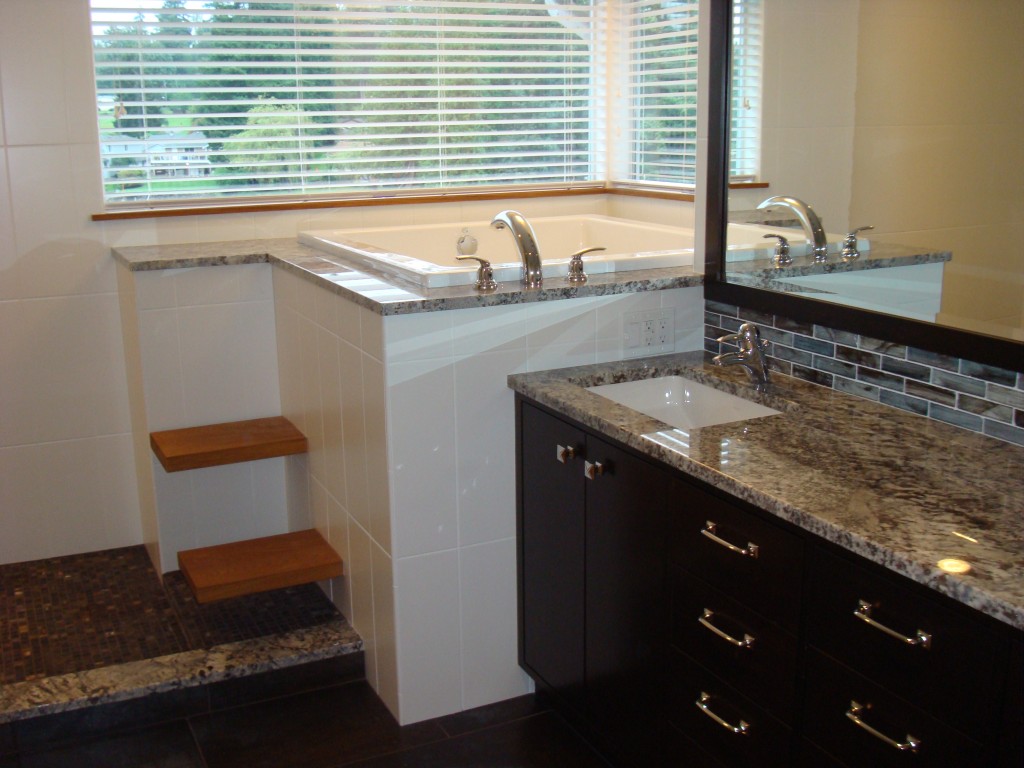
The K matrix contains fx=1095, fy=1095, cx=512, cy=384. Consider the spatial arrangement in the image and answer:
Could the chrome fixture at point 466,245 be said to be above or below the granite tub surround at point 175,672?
above

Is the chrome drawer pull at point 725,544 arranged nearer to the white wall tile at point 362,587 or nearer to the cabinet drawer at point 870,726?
the cabinet drawer at point 870,726

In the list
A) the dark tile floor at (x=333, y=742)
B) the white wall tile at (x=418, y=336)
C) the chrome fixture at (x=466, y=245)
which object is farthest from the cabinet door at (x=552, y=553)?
the chrome fixture at (x=466, y=245)

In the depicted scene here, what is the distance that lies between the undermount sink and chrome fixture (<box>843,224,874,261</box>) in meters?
0.38

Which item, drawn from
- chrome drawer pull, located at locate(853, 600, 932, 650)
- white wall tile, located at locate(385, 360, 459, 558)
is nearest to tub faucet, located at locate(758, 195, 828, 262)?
white wall tile, located at locate(385, 360, 459, 558)

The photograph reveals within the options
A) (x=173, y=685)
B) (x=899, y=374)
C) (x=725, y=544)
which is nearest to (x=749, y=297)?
(x=899, y=374)

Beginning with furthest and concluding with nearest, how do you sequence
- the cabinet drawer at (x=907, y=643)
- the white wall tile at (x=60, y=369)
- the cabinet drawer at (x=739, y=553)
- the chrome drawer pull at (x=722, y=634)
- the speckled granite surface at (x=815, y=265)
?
the white wall tile at (x=60, y=369), the speckled granite surface at (x=815, y=265), the chrome drawer pull at (x=722, y=634), the cabinet drawer at (x=739, y=553), the cabinet drawer at (x=907, y=643)

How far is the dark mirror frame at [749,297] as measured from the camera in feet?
5.88

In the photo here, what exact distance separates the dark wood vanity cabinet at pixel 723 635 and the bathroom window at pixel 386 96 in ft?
4.78

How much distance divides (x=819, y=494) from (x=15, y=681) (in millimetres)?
1831

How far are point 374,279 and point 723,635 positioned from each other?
3.74 feet

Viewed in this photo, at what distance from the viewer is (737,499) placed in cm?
170

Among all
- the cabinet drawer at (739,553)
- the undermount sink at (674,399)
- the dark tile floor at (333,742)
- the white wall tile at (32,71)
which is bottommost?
the dark tile floor at (333,742)

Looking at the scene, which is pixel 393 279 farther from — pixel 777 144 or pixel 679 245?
pixel 679 245

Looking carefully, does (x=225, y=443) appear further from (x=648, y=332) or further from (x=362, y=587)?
(x=648, y=332)
